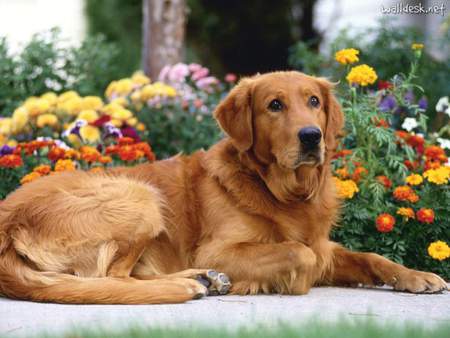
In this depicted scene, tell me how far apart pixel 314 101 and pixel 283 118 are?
26cm

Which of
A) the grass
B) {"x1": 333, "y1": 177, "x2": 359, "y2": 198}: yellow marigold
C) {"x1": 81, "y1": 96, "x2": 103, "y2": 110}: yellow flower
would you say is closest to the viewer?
the grass

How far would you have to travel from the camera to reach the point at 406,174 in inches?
215

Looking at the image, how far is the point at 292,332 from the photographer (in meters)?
2.87

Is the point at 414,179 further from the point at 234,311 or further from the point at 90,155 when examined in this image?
the point at 90,155

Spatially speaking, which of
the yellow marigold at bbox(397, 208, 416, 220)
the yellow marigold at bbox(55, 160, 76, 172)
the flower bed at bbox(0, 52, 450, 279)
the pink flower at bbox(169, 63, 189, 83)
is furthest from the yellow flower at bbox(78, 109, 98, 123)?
the yellow marigold at bbox(397, 208, 416, 220)

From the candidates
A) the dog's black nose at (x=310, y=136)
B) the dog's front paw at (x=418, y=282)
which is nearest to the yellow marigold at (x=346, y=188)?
the dog's front paw at (x=418, y=282)

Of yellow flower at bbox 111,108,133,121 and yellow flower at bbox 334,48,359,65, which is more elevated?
yellow flower at bbox 334,48,359,65

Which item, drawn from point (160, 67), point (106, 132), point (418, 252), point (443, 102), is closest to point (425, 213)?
point (418, 252)

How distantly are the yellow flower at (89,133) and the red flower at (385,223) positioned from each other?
8.13ft

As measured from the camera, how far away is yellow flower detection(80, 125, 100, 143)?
20.1 ft

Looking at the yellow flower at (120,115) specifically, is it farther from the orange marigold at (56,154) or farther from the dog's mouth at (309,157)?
the dog's mouth at (309,157)

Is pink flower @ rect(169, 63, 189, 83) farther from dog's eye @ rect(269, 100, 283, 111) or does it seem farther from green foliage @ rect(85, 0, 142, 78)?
green foliage @ rect(85, 0, 142, 78)

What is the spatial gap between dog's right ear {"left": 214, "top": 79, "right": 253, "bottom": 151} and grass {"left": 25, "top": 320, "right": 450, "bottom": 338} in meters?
1.67

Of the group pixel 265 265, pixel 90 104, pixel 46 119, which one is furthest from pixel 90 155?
pixel 265 265
